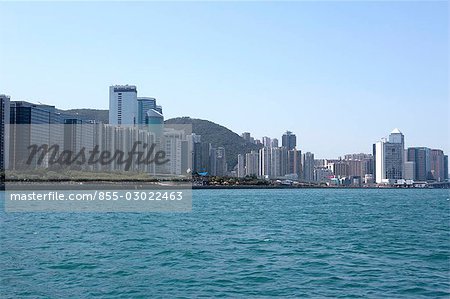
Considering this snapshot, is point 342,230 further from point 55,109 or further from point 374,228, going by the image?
point 55,109

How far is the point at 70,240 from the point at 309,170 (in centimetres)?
15099

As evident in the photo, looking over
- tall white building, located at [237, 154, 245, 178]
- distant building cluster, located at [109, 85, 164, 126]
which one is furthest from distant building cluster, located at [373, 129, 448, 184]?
distant building cluster, located at [109, 85, 164, 126]

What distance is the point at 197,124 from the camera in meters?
173

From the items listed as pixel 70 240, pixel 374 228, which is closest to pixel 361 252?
pixel 374 228

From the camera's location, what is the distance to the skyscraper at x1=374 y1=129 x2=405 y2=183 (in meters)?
151

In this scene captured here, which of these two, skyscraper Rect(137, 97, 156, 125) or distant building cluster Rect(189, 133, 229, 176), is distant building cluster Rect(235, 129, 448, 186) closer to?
distant building cluster Rect(189, 133, 229, 176)

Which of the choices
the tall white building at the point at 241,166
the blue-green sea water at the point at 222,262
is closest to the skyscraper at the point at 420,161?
the tall white building at the point at 241,166

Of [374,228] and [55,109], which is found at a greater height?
[55,109]

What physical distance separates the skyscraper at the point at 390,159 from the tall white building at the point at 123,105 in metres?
70.2

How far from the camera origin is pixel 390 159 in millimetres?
153125

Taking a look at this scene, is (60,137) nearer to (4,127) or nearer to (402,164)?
(4,127)

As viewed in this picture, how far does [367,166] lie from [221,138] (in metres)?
47.3

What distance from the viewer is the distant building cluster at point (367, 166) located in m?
152

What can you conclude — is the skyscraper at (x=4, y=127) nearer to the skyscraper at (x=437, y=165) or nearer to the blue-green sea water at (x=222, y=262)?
the blue-green sea water at (x=222, y=262)
